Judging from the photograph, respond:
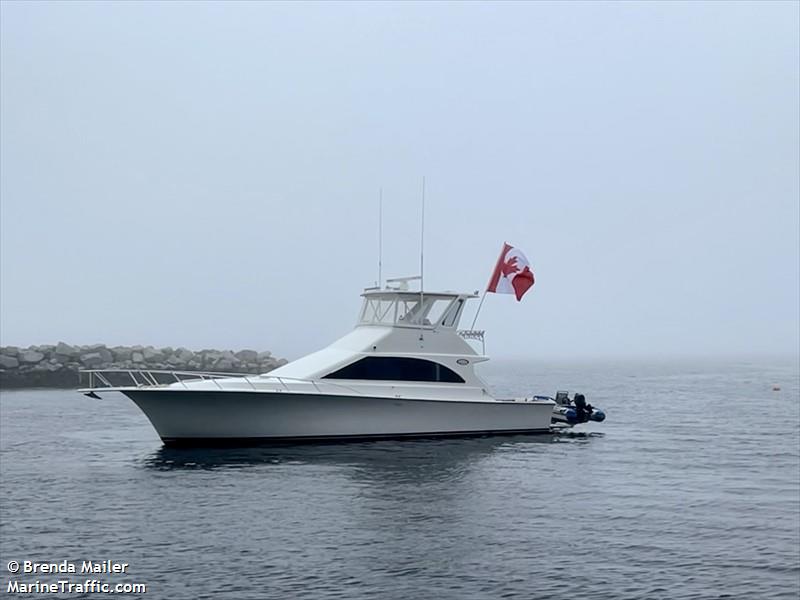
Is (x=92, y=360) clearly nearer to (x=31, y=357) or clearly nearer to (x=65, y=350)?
(x=65, y=350)

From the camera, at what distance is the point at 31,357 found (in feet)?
193

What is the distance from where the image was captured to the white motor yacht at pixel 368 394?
24.5 m

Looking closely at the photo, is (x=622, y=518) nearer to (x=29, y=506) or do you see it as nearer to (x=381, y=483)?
(x=381, y=483)

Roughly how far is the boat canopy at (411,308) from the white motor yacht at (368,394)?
1.2 inches

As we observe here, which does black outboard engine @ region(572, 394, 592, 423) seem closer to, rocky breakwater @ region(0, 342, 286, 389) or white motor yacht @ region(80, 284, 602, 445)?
white motor yacht @ region(80, 284, 602, 445)

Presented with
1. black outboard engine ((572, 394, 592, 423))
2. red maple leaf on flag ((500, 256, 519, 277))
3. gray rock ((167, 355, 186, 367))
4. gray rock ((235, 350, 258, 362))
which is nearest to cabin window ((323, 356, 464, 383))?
red maple leaf on flag ((500, 256, 519, 277))

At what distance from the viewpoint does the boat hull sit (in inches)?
958

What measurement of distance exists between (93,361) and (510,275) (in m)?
39.7

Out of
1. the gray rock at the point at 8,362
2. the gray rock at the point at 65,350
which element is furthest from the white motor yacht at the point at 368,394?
the gray rock at the point at 65,350

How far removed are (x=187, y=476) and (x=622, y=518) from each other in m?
9.83

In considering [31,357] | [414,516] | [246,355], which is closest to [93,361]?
[31,357]

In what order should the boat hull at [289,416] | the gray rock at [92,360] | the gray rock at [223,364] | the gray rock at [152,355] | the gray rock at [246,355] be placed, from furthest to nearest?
the gray rock at [246,355] → the gray rock at [223,364] → the gray rock at [152,355] → the gray rock at [92,360] → the boat hull at [289,416]

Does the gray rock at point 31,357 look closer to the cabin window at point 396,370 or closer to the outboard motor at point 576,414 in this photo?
the cabin window at point 396,370

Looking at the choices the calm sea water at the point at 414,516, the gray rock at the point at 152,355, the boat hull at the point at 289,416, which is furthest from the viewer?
the gray rock at the point at 152,355
